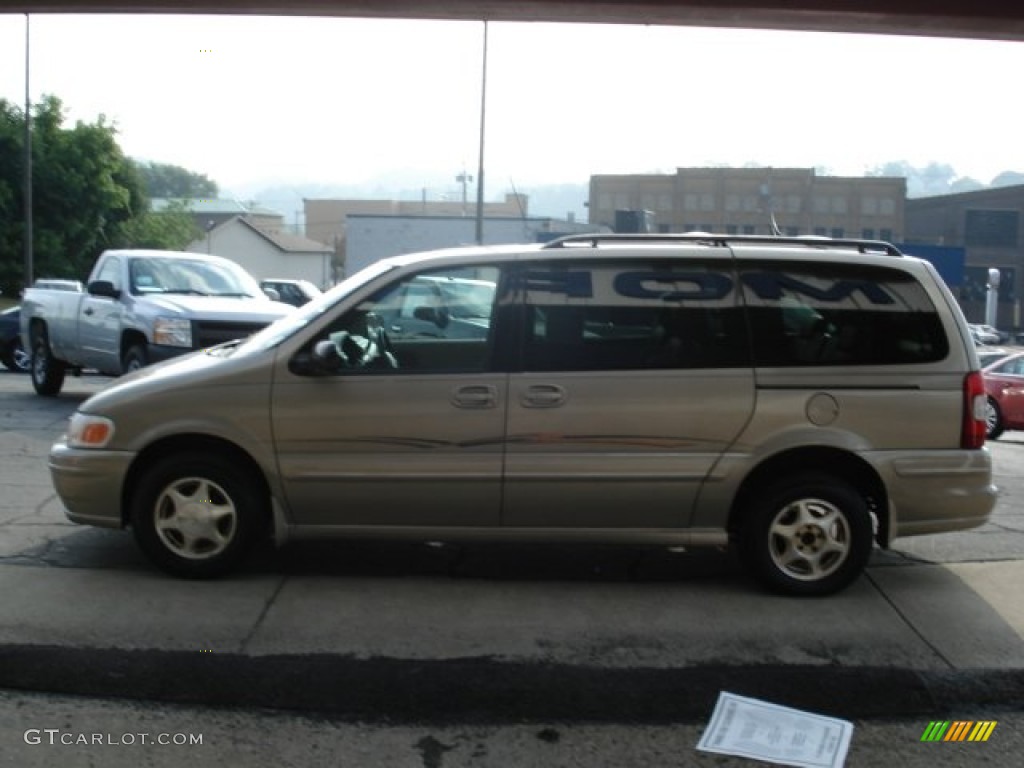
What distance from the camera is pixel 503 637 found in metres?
5.22

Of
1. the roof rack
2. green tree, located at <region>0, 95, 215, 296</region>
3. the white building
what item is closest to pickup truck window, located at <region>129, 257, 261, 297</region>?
the roof rack

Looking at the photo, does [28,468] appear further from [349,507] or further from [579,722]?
[579,722]

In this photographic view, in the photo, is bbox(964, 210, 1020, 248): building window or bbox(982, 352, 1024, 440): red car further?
bbox(964, 210, 1020, 248): building window

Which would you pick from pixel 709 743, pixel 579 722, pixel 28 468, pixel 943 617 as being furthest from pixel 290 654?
pixel 28 468

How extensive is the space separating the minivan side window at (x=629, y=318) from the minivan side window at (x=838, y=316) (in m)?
0.14

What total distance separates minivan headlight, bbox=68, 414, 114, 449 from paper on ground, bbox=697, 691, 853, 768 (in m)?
3.37

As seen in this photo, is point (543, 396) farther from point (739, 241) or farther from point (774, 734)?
point (774, 734)

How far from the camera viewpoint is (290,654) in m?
4.95

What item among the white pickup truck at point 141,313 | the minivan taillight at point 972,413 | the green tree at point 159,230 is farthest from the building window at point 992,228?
the minivan taillight at point 972,413

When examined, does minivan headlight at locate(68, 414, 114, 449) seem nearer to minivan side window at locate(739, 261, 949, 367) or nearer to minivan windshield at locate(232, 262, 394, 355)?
minivan windshield at locate(232, 262, 394, 355)

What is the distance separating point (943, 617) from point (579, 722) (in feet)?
7.23

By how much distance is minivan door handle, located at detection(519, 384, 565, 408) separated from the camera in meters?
5.74

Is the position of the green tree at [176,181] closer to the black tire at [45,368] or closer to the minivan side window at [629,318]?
the black tire at [45,368]

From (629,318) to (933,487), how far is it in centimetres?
179
